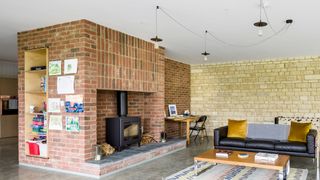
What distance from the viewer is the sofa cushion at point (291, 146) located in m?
5.32

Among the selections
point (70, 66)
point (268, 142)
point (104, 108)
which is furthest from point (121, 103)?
point (268, 142)

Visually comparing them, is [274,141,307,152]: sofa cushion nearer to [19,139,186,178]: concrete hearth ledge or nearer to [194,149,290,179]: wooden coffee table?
[194,149,290,179]: wooden coffee table

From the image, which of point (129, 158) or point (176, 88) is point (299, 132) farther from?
point (176, 88)

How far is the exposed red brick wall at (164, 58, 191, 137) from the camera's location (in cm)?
873

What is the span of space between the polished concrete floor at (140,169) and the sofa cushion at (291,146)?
297 mm

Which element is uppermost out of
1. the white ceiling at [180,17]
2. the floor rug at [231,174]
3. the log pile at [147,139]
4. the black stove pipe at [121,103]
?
the white ceiling at [180,17]

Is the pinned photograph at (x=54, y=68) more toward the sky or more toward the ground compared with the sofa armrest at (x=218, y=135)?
more toward the sky

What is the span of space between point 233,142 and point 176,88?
362 cm

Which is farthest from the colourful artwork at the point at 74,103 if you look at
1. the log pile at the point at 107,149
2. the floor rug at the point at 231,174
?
the floor rug at the point at 231,174

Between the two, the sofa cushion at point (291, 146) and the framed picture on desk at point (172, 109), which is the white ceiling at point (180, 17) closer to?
the sofa cushion at point (291, 146)

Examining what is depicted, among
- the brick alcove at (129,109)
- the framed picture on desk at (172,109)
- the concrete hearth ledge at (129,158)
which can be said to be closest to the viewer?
the concrete hearth ledge at (129,158)

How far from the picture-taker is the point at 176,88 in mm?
9266

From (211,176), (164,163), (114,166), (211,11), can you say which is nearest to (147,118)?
(164,163)

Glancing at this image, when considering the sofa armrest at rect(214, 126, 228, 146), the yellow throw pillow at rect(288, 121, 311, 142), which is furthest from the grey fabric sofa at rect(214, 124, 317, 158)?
the yellow throw pillow at rect(288, 121, 311, 142)
